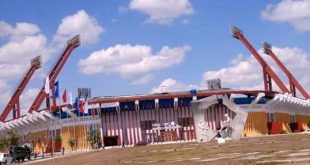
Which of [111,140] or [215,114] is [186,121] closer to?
[215,114]

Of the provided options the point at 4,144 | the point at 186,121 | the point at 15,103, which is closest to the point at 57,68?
the point at 15,103

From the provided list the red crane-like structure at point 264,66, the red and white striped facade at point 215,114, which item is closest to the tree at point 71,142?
the red and white striped facade at point 215,114

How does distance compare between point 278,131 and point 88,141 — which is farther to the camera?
point 278,131

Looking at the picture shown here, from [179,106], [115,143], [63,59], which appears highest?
[63,59]

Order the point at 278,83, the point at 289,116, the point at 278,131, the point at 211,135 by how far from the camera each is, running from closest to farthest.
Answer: the point at 211,135 → the point at 278,131 → the point at 289,116 → the point at 278,83

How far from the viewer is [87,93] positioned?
12644 cm

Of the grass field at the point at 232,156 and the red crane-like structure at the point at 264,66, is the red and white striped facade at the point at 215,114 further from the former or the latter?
the grass field at the point at 232,156

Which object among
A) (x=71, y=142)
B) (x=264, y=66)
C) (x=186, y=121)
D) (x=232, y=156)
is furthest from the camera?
(x=264, y=66)

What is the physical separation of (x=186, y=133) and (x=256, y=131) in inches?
538

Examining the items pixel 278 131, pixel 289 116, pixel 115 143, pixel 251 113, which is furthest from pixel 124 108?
pixel 289 116

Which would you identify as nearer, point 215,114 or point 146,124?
point 215,114

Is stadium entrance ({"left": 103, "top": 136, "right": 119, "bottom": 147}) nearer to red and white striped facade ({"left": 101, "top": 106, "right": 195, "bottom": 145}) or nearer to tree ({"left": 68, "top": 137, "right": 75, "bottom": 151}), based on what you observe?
red and white striped facade ({"left": 101, "top": 106, "right": 195, "bottom": 145})

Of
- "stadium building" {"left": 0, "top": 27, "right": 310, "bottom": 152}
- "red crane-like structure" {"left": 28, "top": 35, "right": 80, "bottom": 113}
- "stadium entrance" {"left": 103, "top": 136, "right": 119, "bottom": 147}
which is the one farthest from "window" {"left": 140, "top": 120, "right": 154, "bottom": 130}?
"red crane-like structure" {"left": 28, "top": 35, "right": 80, "bottom": 113}

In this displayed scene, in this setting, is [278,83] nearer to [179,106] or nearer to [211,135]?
[179,106]
